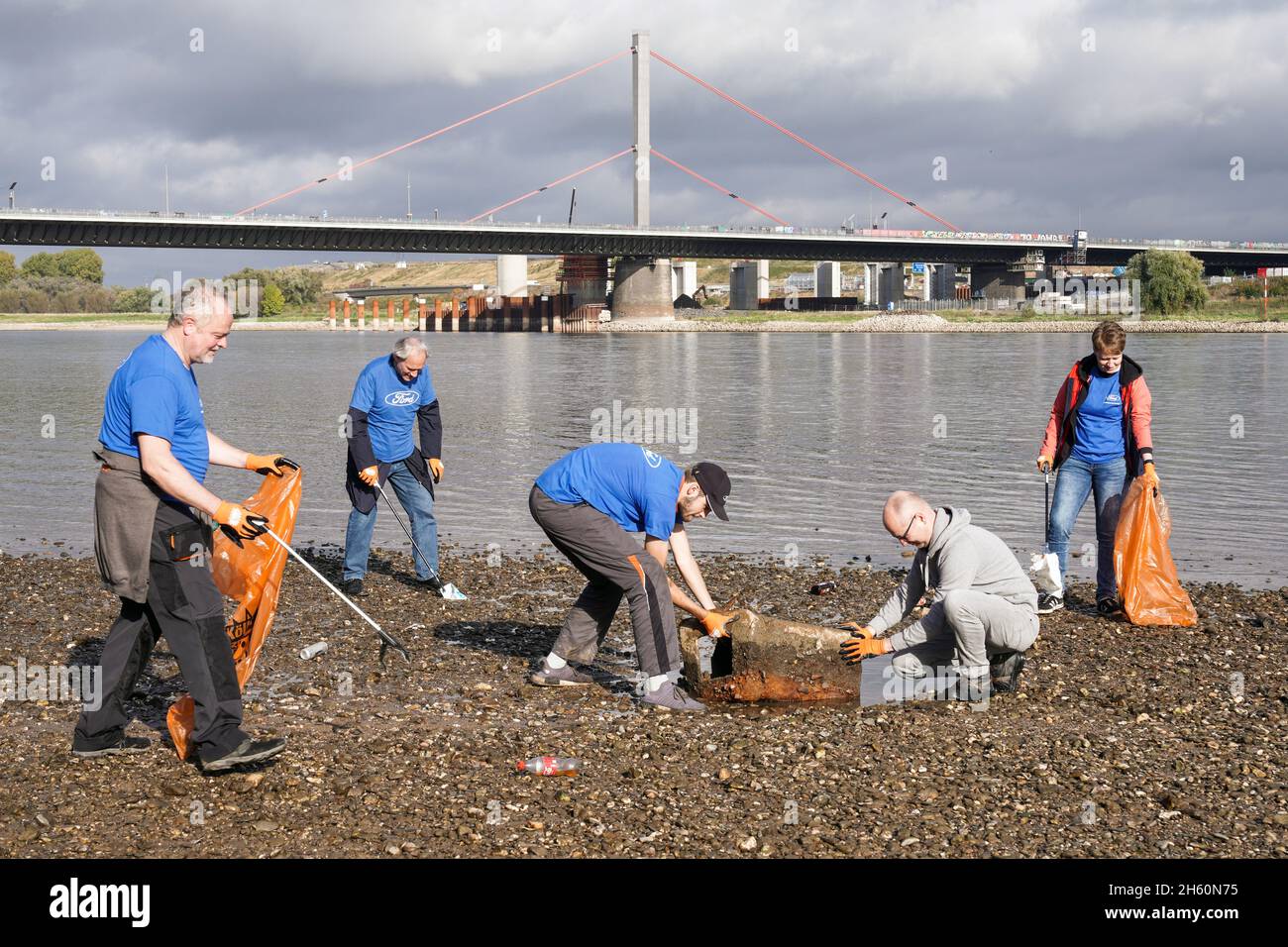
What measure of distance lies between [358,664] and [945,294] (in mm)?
153888

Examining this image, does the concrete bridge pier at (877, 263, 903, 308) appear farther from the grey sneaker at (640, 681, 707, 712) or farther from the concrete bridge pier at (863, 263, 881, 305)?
the grey sneaker at (640, 681, 707, 712)

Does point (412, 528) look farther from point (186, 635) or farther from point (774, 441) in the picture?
point (774, 441)

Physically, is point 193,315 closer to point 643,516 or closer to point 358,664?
point 643,516

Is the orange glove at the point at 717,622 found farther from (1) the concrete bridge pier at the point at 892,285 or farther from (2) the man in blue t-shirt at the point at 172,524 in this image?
(1) the concrete bridge pier at the point at 892,285

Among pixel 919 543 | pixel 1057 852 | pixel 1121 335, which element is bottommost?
pixel 1057 852

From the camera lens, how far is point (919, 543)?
6941mm

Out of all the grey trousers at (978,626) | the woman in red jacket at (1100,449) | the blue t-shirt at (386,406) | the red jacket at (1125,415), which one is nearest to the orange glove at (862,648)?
the grey trousers at (978,626)

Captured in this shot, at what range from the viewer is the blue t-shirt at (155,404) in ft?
17.8

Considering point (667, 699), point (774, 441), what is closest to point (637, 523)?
point (667, 699)

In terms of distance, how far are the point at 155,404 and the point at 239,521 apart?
0.61 m

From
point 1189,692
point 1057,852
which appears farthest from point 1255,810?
point 1189,692

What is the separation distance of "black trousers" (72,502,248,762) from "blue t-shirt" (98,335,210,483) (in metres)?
0.31

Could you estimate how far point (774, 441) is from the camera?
2409 centimetres

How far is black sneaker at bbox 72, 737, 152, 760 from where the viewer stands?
6.01m
